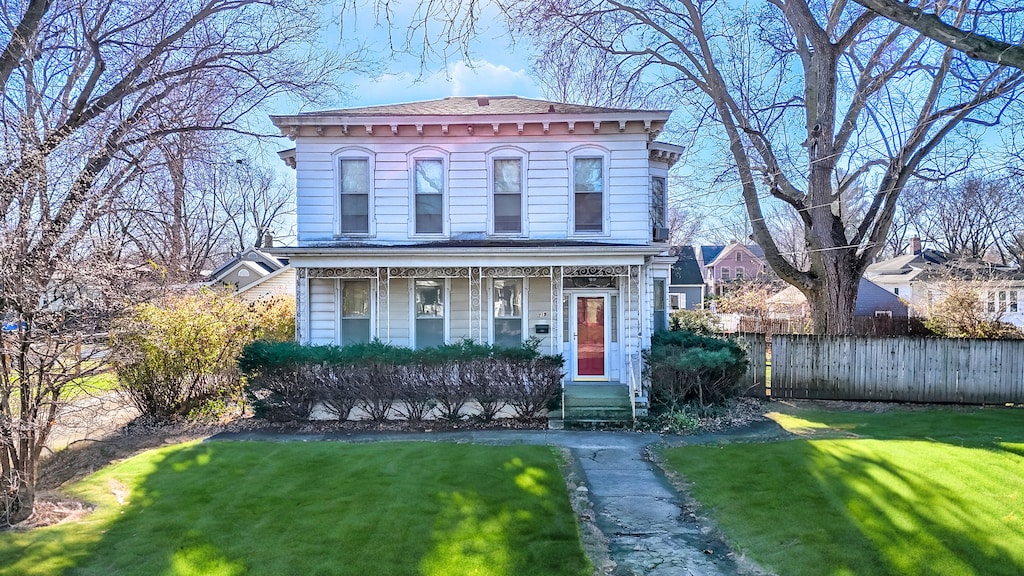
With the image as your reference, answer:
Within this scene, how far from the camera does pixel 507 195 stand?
1221 centimetres

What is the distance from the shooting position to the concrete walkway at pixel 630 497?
4.70 metres

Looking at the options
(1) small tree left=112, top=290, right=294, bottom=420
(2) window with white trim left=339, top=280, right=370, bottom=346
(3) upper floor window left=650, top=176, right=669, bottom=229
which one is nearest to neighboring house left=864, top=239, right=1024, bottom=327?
(3) upper floor window left=650, top=176, right=669, bottom=229

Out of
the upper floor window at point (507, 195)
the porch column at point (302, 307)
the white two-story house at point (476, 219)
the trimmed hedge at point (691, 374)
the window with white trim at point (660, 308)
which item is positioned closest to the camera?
the trimmed hedge at point (691, 374)

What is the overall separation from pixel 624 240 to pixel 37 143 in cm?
981

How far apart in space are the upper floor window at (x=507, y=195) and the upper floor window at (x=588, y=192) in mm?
1237

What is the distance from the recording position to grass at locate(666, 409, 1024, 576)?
15.0 ft

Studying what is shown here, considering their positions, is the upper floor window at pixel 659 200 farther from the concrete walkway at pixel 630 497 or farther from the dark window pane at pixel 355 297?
the dark window pane at pixel 355 297

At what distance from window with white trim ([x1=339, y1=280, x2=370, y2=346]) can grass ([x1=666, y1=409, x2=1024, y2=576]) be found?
722 cm

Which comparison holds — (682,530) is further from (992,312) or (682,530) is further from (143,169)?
(992,312)

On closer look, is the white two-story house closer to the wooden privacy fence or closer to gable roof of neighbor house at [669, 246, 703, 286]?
the wooden privacy fence

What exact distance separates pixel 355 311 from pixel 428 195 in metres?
3.12

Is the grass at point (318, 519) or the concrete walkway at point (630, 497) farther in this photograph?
the concrete walkway at point (630, 497)

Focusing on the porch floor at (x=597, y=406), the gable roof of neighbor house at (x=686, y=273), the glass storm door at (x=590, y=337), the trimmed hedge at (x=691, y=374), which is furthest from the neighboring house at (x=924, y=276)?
the porch floor at (x=597, y=406)

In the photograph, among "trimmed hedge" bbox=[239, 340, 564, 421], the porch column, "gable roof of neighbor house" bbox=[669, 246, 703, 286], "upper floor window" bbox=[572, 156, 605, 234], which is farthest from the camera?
"gable roof of neighbor house" bbox=[669, 246, 703, 286]
